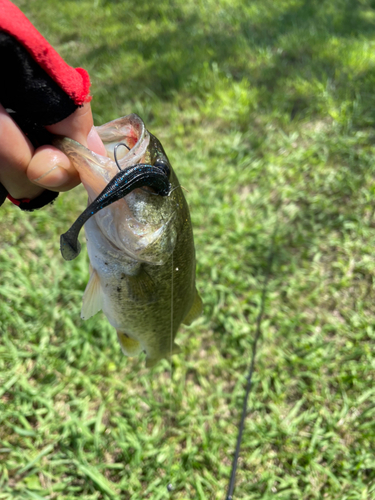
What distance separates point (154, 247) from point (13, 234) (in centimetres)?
223

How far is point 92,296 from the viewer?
4.47 ft

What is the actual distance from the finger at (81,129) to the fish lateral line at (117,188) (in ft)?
0.74

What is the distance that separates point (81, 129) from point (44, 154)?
0.14 meters

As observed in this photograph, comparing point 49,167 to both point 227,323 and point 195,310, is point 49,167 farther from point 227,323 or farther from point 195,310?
point 227,323

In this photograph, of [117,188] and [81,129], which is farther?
[81,129]

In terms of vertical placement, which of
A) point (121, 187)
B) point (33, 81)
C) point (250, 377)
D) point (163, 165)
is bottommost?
point (250, 377)

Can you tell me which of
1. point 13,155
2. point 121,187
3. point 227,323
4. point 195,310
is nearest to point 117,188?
point 121,187

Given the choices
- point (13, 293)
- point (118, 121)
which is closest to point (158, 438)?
point (13, 293)

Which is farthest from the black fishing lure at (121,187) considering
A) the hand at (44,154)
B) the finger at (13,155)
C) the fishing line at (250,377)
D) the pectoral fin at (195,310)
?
the fishing line at (250,377)

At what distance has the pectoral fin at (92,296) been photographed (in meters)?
1.34

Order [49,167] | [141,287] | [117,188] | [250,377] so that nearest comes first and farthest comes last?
[117,188] → [49,167] → [141,287] → [250,377]

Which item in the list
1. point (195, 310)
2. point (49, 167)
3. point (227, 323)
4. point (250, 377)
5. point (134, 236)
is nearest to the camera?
point (49, 167)

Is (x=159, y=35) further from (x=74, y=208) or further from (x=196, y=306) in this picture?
(x=196, y=306)

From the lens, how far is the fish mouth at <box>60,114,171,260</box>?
3.01 feet
